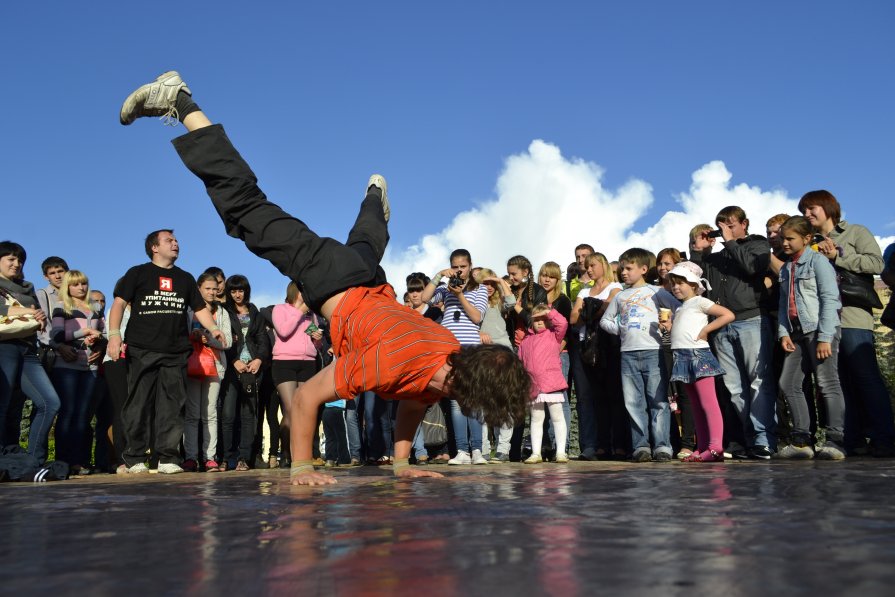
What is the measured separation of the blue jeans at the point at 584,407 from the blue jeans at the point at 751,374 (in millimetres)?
1463

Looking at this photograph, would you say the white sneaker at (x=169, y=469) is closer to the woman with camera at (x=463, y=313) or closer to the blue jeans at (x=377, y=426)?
the blue jeans at (x=377, y=426)

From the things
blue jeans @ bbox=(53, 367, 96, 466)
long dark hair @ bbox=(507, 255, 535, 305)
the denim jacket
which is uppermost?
long dark hair @ bbox=(507, 255, 535, 305)

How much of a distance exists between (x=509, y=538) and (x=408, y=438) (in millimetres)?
3161

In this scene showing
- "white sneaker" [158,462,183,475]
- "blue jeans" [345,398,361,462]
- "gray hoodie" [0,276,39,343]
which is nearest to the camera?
"gray hoodie" [0,276,39,343]

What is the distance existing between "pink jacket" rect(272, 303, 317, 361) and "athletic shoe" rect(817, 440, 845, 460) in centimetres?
486

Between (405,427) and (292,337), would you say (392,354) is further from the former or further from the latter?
(292,337)

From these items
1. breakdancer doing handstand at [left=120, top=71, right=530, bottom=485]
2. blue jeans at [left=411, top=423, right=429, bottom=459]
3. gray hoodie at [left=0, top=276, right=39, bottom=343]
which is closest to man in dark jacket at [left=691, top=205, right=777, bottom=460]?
breakdancer doing handstand at [left=120, top=71, right=530, bottom=485]

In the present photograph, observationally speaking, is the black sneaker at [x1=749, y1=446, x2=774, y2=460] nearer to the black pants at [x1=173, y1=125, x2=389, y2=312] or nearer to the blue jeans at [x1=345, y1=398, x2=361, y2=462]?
the black pants at [x1=173, y1=125, x2=389, y2=312]

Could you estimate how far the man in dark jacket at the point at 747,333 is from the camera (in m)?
6.86

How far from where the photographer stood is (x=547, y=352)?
8203 millimetres

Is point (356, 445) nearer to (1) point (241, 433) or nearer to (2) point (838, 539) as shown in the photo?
(1) point (241, 433)

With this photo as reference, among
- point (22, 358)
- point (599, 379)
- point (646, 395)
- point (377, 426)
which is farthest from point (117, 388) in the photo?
point (646, 395)

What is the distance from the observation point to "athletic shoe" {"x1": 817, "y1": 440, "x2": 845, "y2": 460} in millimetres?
6004

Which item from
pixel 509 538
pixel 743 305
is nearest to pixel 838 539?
pixel 509 538
